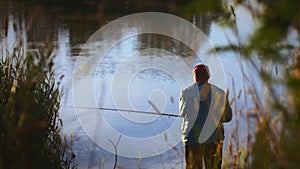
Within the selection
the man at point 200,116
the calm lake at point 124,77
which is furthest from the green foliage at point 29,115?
the man at point 200,116

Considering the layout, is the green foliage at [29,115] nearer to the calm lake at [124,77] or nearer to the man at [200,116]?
the calm lake at [124,77]

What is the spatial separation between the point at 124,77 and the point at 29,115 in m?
9.09

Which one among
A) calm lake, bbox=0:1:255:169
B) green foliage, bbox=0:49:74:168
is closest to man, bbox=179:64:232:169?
calm lake, bbox=0:1:255:169

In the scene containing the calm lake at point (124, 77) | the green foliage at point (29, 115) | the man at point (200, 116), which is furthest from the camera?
the man at point (200, 116)

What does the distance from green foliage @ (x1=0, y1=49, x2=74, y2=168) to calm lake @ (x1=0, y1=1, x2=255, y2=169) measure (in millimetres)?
169

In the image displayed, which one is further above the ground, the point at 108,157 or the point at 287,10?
the point at 287,10

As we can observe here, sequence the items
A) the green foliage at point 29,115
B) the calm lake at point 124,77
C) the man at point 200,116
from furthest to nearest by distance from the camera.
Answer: the man at point 200,116, the calm lake at point 124,77, the green foliage at point 29,115

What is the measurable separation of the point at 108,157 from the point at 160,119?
2030 millimetres

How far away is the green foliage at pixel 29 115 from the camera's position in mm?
3643

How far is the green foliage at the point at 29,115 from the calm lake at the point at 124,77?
0.55ft

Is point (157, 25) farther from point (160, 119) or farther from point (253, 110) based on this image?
point (253, 110)

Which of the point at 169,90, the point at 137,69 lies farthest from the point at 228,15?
the point at 137,69

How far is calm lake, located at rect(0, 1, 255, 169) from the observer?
4.54 metres

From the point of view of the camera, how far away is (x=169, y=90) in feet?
36.1
